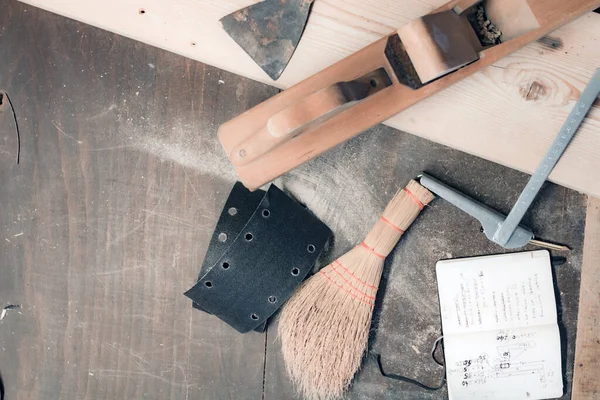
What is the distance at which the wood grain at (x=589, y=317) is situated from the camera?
4.43 ft

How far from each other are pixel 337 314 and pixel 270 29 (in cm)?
72

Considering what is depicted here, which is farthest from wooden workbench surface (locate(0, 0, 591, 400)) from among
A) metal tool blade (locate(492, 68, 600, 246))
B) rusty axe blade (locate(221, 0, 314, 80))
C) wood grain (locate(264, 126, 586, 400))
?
rusty axe blade (locate(221, 0, 314, 80))

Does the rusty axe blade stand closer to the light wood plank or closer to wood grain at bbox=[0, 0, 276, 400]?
the light wood plank

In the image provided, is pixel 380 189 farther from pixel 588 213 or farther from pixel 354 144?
pixel 588 213

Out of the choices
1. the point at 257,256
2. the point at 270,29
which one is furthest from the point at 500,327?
the point at 270,29

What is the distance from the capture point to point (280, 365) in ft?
4.79

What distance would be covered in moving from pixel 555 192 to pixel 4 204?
1461 mm

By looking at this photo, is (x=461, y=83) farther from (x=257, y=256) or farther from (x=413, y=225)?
(x=257, y=256)

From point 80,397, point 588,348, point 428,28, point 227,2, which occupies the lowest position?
point 588,348

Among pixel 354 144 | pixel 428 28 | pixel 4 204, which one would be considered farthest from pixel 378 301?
pixel 4 204

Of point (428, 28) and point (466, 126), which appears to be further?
point (466, 126)

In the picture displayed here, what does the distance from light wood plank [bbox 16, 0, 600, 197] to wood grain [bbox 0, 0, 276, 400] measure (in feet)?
0.94

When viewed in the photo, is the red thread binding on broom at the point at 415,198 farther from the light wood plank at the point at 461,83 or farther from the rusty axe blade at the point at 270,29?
the rusty axe blade at the point at 270,29

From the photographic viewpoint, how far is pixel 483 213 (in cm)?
132
